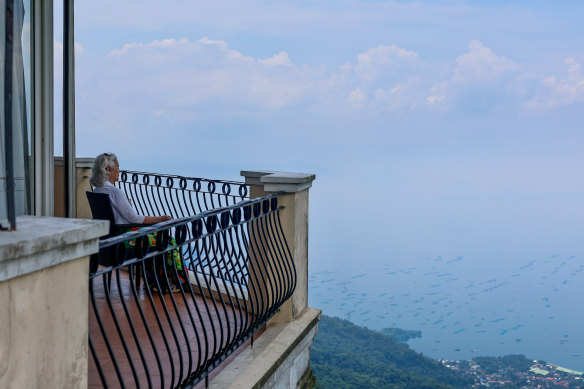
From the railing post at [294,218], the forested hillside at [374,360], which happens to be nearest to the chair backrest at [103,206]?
the railing post at [294,218]

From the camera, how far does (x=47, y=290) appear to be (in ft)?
6.28

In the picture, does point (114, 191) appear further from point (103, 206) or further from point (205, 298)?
point (205, 298)

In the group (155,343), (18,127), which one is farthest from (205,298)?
(18,127)

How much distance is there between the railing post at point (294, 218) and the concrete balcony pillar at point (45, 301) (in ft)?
8.78

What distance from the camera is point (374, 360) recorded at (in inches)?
1652

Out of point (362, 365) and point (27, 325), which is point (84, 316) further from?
point (362, 365)

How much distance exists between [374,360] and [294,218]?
39246mm

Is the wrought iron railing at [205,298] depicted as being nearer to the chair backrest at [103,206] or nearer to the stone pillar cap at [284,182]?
the stone pillar cap at [284,182]

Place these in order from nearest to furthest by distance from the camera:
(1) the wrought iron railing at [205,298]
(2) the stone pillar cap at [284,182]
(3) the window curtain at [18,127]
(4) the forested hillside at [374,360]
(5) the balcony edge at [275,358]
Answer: (1) the wrought iron railing at [205,298], (5) the balcony edge at [275,358], (3) the window curtain at [18,127], (2) the stone pillar cap at [284,182], (4) the forested hillside at [374,360]

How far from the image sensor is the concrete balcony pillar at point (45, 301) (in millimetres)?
1761

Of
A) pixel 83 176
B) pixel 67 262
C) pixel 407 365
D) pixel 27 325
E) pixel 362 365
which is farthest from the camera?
pixel 407 365

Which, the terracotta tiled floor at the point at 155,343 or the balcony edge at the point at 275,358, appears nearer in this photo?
the terracotta tiled floor at the point at 155,343

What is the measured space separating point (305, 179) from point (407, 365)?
138 feet

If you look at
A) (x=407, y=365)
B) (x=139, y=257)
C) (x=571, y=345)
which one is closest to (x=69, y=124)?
(x=139, y=257)
